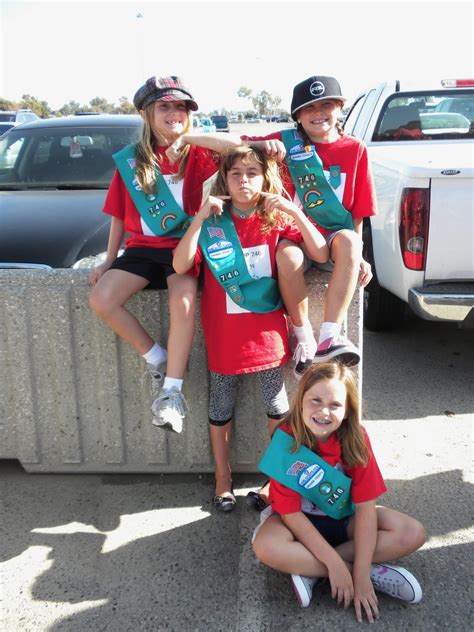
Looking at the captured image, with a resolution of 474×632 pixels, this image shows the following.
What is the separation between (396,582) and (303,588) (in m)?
0.36

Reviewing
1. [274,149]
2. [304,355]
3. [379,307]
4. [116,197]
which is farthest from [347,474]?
[379,307]

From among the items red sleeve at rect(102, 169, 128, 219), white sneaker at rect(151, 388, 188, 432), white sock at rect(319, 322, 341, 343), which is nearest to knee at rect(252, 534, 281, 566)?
white sneaker at rect(151, 388, 188, 432)

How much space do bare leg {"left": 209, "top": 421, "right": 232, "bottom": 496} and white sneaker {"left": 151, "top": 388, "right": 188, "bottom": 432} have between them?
0.32 meters

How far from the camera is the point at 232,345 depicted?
9.82 ft

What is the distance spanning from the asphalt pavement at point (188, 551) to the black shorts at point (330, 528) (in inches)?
7.7

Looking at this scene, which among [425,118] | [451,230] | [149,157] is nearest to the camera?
[149,157]

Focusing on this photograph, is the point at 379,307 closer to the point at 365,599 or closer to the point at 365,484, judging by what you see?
the point at 365,484

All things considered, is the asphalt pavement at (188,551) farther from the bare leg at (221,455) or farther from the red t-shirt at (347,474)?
the red t-shirt at (347,474)

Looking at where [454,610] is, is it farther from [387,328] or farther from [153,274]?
[387,328]

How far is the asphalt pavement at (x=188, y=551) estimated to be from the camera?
247 centimetres

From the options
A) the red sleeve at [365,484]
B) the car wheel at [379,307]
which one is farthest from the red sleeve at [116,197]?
the car wheel at [379,307]

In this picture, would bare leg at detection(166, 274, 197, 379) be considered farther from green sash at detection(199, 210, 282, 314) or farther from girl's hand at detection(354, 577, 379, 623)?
girl's hand at detection(354, 577, 379, 623)

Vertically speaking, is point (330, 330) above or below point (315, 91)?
below

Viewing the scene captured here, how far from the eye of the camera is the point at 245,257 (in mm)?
2963
